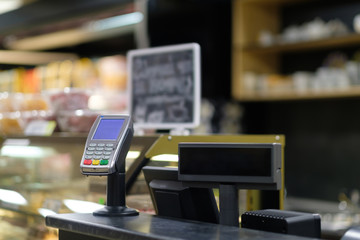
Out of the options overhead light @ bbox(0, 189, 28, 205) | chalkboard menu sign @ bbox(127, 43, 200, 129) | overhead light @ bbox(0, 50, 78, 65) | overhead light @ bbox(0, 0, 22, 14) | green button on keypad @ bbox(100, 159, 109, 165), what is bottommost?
overhead light @ bbox(0, 189, 28, 205)

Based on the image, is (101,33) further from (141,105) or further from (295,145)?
(141,105)

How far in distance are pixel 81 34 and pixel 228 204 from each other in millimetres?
3924

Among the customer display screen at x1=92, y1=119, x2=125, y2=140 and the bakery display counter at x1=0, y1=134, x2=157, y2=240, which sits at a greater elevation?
the customer display screen at x1=92, y1=119, x2=125, y2=140

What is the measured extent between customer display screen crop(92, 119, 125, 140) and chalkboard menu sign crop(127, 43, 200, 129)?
652mm

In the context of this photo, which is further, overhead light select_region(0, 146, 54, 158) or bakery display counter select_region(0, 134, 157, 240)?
overhead light select_region(0, 146, 54, 158)

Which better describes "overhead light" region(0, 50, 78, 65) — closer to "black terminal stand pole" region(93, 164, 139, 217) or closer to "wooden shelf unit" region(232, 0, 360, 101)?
"wooden shelf unit" region(232, 0, 360, 101)

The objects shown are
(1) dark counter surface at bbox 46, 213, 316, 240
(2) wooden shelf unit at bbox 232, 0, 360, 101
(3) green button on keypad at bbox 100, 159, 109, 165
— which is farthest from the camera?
(2) wooden shelf unit at bbox 232, 0, 360, 101

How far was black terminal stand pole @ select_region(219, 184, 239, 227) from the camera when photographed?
1362mm

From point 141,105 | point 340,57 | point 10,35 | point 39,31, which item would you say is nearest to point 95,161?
point 141,105

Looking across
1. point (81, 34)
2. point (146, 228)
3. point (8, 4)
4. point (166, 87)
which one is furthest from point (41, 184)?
point (8, 4)

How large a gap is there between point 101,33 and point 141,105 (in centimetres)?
260

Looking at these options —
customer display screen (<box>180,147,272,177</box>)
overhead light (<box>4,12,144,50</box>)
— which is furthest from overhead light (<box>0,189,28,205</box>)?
overhead light (<box>4,12,144,50</box>)

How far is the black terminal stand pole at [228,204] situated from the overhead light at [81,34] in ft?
11.0

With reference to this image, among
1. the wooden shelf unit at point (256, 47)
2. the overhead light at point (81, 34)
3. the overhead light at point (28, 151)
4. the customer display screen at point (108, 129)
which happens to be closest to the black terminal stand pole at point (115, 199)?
the customer display screen at point (108, 129)
